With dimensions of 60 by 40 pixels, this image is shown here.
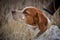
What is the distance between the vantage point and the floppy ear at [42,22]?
3.68 m

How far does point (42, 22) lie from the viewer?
146 inches

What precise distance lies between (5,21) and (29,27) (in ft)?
1.62

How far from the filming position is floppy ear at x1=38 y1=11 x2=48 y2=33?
12.1ft

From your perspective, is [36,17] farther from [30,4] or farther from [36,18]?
[30,4]

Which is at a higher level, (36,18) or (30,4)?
(30,4)

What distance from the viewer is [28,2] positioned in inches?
149

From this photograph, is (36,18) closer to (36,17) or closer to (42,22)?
(36,17)

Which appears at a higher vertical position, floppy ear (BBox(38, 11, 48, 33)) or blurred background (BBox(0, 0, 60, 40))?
blurred background (BBox(0, 0, 60, 40))

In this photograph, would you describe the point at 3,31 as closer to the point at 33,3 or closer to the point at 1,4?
the point at 1,4

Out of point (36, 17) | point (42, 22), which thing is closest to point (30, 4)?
point (36, 17)

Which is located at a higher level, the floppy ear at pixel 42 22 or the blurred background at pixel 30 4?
the blurred background at pixel 30 4

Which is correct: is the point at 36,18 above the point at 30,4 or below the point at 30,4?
below

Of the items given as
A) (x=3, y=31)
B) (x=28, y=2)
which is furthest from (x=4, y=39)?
(x=28, y=2)

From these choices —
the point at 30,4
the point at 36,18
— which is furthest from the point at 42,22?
the point at 30,4
